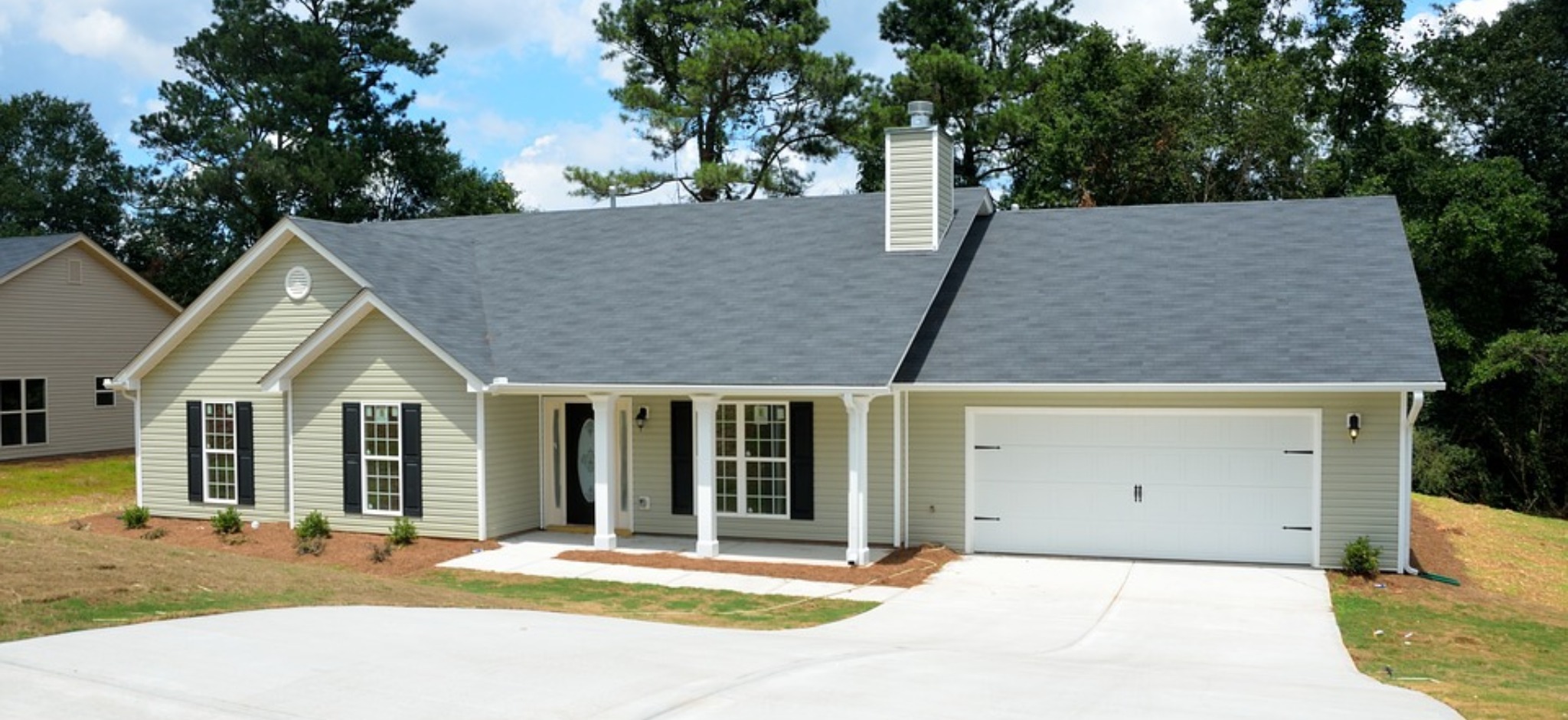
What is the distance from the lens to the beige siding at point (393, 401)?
17688mm

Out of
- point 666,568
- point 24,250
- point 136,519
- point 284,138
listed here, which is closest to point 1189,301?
point 666,568

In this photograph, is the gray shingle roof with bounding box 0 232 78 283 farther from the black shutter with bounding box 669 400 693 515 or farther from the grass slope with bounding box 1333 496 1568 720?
the grass slope with bounding box 1333 496 1568 720

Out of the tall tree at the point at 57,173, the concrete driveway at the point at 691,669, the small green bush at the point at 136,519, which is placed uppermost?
the tall tree at the point at 57,173

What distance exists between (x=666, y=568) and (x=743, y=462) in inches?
102

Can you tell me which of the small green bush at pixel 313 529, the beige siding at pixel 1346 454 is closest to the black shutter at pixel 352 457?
the small green bush at pixel 313 529

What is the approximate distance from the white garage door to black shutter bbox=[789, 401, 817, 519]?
7.71 feet

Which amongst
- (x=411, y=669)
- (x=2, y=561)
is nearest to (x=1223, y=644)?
(x=411, y=669)

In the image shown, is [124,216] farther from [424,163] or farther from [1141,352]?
[1141,352]

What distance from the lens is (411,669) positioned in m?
8.67

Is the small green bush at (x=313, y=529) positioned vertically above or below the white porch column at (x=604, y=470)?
below

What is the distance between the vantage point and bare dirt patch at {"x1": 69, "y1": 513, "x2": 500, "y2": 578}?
16609 mm

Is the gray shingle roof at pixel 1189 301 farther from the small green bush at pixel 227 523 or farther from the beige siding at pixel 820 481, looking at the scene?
the small green bush at pixel 227 523

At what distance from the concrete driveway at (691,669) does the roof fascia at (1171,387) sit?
3047mm

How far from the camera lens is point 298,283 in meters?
19.1
